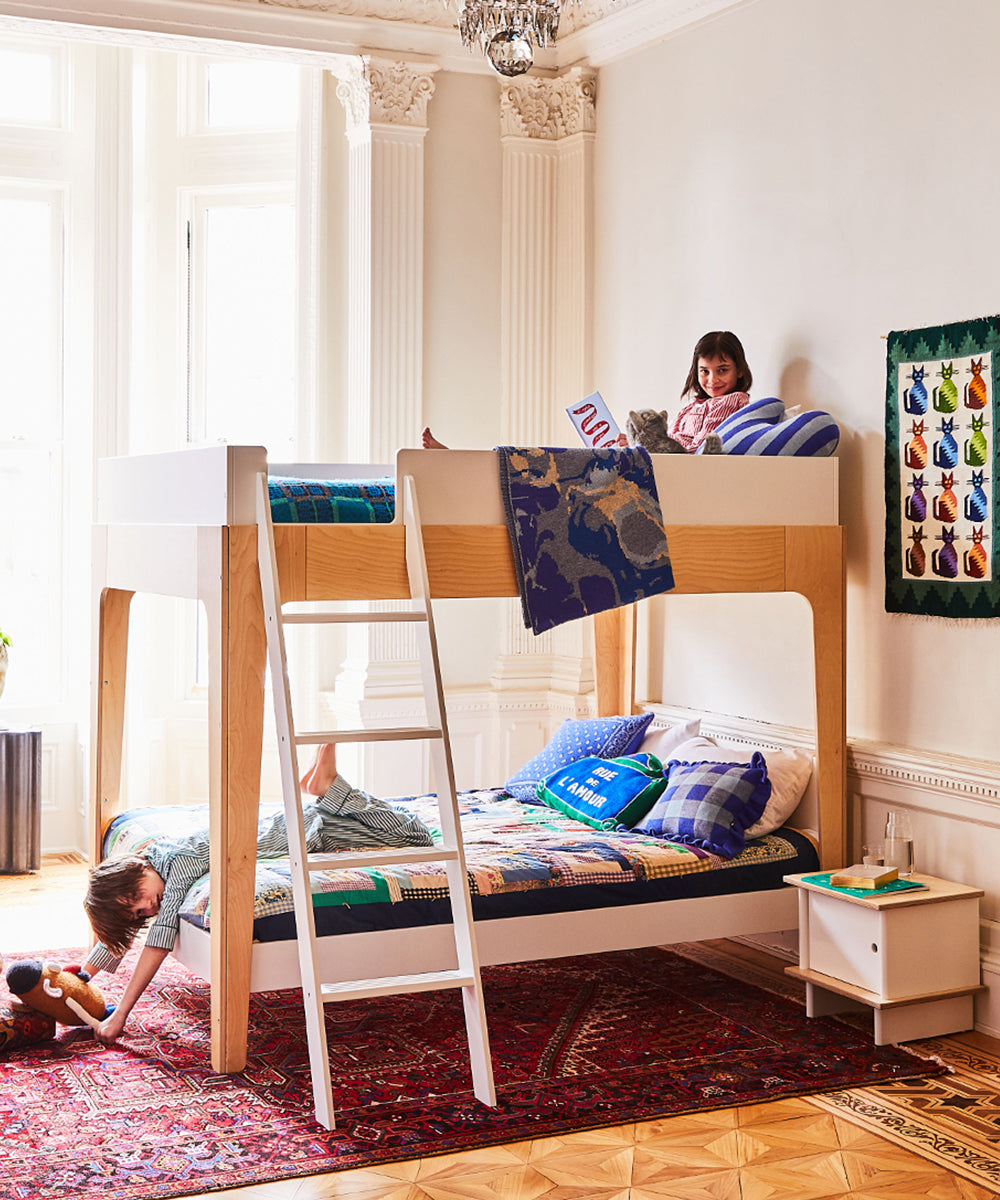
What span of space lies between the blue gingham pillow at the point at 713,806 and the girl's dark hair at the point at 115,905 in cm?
152

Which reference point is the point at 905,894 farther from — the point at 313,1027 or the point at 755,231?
the point at 755,231

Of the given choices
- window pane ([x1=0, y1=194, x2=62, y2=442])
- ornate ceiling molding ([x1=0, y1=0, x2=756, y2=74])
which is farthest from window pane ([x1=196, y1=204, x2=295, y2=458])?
ornate ceiling molding ([x1=0, y1=0, x2=756, y2=74])

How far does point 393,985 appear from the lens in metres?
3.36

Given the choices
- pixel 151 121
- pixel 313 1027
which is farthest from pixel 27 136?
pixel 313 1027

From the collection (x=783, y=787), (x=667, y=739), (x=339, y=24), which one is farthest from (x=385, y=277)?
(x=783, y=787)

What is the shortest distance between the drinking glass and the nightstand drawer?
19 centimetres

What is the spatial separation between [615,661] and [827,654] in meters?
1.31

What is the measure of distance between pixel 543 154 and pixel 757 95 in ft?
4.33

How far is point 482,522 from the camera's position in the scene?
12.7 feet

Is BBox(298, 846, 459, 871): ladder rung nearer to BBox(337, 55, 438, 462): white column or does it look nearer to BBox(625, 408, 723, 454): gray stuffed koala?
BBox(625, 408, 723, 454): gray stuffed koala

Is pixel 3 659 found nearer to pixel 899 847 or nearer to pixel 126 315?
pixel 126 315

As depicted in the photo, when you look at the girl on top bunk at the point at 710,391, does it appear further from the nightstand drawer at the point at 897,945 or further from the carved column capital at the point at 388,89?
the carved column capital at the point at 388,89

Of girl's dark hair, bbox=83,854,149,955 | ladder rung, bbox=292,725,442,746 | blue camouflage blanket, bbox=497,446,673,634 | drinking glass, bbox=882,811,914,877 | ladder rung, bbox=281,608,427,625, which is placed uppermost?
blue camouflage blanket, bbox=497,446,673,634

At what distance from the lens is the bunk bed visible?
3.56 metres
